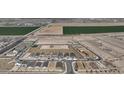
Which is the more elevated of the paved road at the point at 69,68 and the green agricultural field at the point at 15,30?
the green agricultural field at the point at 15,30

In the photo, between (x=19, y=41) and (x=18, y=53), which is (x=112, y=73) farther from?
(x=19, y=41)

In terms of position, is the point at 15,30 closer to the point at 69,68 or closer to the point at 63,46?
the point at 63,46

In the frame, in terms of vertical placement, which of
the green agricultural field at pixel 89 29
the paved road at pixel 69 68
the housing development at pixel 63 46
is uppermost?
the green agricultural field at pixel 89 29

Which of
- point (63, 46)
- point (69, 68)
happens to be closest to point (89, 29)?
point (63, 46)

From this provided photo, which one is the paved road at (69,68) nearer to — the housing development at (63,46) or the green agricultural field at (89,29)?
the housing development at (63,46)

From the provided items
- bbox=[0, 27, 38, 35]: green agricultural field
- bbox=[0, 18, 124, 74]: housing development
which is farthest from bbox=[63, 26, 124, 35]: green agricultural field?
bbox=[0, 27, 38, 35]: green agricultural field

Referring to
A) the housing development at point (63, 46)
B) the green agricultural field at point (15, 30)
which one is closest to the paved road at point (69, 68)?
the housing development at point (63, 46)

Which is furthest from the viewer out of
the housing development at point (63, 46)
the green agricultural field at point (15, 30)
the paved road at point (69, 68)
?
the green agricultural field at point (15, 30)
